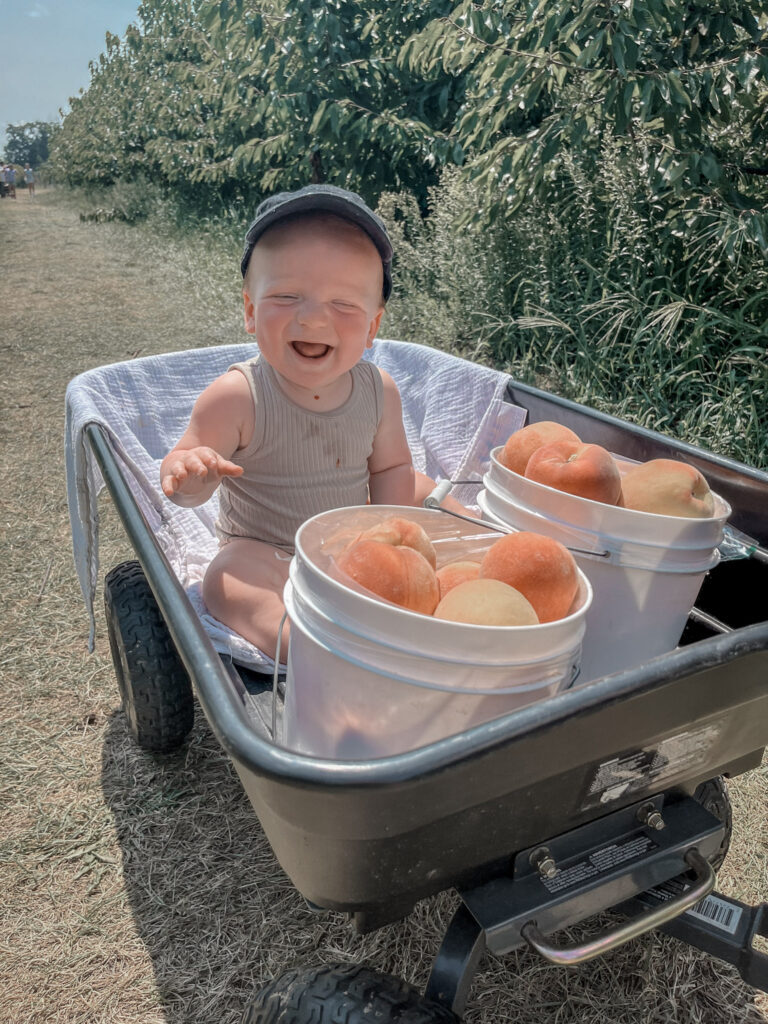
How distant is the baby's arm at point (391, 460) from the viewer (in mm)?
1983

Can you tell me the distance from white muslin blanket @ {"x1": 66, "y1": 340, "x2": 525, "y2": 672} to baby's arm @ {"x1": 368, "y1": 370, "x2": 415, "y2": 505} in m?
0.28

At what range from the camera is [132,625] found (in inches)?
67.9

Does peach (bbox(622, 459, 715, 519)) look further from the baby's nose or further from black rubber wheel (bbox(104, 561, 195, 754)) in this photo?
black rubber wheel (bbox(104, 561, 195, 754))

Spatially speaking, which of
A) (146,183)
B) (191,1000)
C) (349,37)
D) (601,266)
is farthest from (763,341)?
(146,183)

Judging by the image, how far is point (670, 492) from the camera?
1267 millimetres

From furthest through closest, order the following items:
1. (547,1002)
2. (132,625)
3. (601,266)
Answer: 1. (601,266)
2. (132,625)
3. (547,1002)

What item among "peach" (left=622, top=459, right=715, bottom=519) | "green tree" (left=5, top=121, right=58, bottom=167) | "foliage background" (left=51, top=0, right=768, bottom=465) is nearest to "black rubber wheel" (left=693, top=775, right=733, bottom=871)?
"peach" (left=622, top=459, right=715, bottom=519)

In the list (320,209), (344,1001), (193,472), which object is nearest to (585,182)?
(320,209)

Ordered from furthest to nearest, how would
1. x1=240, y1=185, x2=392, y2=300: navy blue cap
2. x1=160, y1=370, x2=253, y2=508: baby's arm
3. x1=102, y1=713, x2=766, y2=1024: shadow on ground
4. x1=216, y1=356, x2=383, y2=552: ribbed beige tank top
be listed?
1. x1=216, y1=356, x2=383, y2=552: ribbed beige tank top
2. x1=160, y1=370, x2=253, y2=508: baby's arm
3. x1=240, y1=185, x2=392, y2=300: navy blue cap
4. x1=102, y1=713, x2=766, y2=1024: shadow on ground

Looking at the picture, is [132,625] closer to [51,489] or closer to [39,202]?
[51,489]

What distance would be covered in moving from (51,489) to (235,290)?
4307 mm

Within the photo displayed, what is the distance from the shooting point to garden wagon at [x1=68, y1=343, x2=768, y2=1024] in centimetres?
79

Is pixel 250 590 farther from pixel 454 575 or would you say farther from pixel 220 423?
pixel 454 575

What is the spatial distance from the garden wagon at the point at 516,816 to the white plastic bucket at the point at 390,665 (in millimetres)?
93
